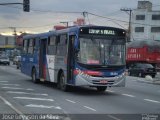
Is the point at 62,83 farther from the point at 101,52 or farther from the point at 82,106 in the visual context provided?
the point at 82,106

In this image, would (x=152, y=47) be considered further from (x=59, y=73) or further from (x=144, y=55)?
(x=59, y=73)

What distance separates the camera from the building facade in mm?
125312

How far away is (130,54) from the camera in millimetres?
60906

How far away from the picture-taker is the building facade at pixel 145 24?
125312 millimetres

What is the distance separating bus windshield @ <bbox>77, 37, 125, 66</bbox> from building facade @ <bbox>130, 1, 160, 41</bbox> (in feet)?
338

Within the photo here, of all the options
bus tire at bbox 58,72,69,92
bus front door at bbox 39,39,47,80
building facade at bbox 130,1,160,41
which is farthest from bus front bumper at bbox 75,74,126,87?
building facade at bbox 130,1,160,41

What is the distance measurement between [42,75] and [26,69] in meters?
4.80

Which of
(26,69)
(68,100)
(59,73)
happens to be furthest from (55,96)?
(26,69)

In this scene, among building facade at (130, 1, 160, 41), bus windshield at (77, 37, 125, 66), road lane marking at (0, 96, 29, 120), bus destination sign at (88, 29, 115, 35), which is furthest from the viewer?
building facade at (130, 1, 160, 41)

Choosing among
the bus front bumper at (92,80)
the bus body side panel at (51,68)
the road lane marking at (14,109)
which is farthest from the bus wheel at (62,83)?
the road lane marking at (14,109)

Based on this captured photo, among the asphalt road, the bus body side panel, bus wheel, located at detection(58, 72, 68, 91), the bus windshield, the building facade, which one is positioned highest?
the building facade

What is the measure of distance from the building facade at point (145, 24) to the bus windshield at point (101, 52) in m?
103

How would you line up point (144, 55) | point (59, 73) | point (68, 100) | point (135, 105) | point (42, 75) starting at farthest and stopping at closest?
1. point (144, 55)
2. point (42, 75)
3. point (59, 73)
4. point (68, 100)
5. point (135, 105)

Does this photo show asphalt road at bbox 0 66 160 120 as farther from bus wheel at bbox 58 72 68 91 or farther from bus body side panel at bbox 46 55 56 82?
bus body side panel at bbox 46 55 56 82
